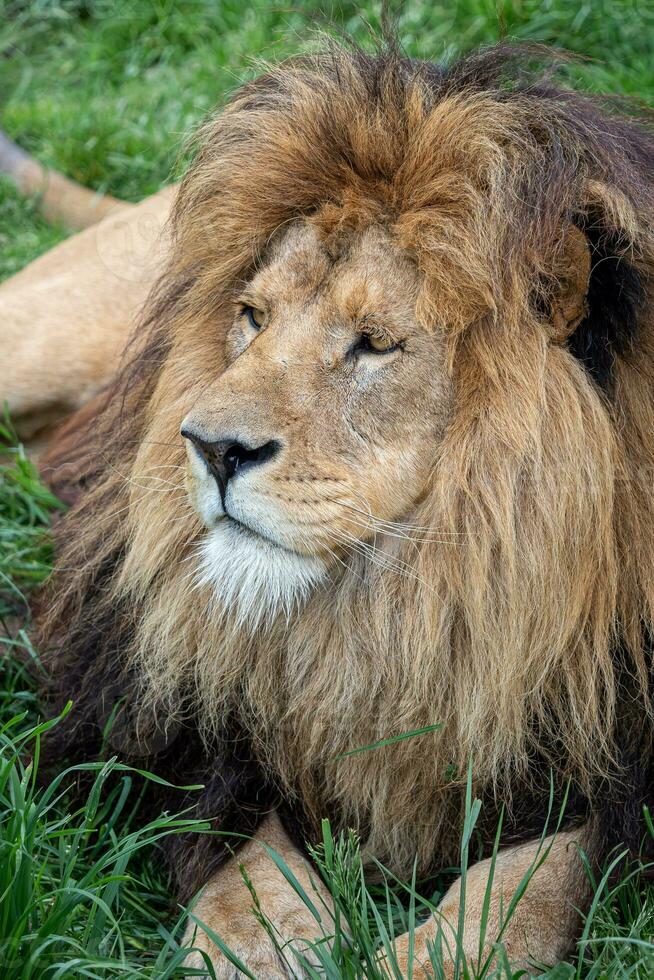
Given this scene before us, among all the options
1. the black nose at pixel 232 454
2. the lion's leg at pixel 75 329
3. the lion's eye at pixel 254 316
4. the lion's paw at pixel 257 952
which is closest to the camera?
the black nose at pixel 232 454

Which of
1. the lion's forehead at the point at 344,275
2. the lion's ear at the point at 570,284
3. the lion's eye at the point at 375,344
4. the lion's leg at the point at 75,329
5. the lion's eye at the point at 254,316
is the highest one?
the lion's ear at the point at 570,284

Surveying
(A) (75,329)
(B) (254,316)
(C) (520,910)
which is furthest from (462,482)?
(A) (75,329)

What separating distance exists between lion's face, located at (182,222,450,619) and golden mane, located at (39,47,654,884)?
0.05 m

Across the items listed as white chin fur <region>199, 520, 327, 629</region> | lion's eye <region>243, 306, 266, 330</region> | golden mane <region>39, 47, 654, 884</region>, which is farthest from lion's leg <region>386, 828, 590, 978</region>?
lion's eye <region>243, 306, 266, 330</region>

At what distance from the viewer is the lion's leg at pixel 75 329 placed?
3.98 metres

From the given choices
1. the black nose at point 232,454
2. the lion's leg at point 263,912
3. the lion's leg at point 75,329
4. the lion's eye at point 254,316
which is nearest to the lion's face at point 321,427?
the black nose at point 232,454

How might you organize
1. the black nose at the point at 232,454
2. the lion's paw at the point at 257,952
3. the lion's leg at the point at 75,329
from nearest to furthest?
1. the black nose at the point at 232,454
2. the lion's paw at the point at 257,952
3. the lion's leg at the point at 75,329

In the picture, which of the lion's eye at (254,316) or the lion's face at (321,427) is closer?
the lion's face at (321,427)

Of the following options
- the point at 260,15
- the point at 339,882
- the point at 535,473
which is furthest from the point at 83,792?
the point at 260,15

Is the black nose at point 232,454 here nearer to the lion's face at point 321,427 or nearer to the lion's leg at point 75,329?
the lion's face at point 321,427

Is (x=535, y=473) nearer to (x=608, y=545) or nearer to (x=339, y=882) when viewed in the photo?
(x=608, y=545)

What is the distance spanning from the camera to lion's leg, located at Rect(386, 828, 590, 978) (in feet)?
7.65

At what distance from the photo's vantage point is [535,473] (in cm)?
237

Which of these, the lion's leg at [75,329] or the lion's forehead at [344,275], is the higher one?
the lion's forehead at [344,275]
